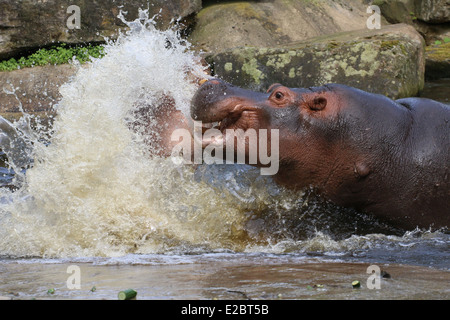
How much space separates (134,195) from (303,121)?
1404 millimetres

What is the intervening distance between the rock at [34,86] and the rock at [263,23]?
2.30m

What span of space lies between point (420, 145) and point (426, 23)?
8.79 m

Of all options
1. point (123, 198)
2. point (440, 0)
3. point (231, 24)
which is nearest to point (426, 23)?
point (440, 0)

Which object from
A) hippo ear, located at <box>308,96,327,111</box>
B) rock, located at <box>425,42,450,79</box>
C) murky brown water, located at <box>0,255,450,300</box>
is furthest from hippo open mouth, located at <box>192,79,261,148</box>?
rock, located at <box>425,42,450,79</box>

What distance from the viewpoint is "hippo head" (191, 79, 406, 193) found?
4387mm

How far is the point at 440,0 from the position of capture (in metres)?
12.3

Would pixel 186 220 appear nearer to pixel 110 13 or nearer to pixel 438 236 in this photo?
pixel 438 236

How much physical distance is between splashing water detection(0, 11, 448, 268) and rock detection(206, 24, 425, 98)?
120 inches

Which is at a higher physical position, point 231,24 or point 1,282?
point 231,24

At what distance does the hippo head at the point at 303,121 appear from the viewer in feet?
14.4

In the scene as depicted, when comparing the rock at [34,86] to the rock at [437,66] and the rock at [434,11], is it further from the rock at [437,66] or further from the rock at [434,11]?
the rock at [434,11]

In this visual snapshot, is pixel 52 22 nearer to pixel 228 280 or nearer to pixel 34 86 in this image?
pixel 34 86

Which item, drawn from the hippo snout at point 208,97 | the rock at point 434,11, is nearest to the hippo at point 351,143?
the hippo snout at point 208,97

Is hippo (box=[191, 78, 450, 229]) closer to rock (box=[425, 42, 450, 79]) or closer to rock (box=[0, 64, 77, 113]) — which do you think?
rock (box=[0, 64, 77, 113])
